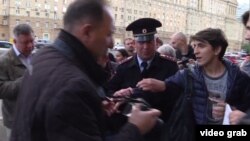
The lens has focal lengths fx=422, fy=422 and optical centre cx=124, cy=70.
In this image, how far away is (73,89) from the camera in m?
1.59

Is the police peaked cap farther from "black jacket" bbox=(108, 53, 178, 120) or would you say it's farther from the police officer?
"black jacket" bbox=(108, 53, 178, 120)

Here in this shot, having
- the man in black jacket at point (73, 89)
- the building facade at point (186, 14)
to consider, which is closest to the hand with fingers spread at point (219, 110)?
the man in black jacket at point (73, 89)

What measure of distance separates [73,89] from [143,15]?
8342 centimetres

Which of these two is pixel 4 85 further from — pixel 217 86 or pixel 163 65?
pixel 217 86

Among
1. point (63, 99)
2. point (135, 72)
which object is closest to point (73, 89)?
point (63, 99)

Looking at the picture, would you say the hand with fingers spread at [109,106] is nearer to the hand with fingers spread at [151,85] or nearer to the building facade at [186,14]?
the hand with fingers spread at [151,85]

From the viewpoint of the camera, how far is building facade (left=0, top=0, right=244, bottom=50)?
63.7 meters

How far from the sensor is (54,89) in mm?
1604

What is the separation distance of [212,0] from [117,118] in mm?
100962

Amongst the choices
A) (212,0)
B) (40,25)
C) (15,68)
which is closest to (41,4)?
(40,25)

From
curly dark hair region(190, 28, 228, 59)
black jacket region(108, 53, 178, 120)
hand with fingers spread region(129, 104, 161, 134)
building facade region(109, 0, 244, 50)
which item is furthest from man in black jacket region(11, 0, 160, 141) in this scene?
building facade region(109, 0, 244, 50)

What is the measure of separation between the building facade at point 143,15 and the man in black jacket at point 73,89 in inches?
2062

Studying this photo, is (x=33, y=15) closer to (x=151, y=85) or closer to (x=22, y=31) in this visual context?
(x=22, y=31)

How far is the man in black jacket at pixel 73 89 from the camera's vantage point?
5.17ft
